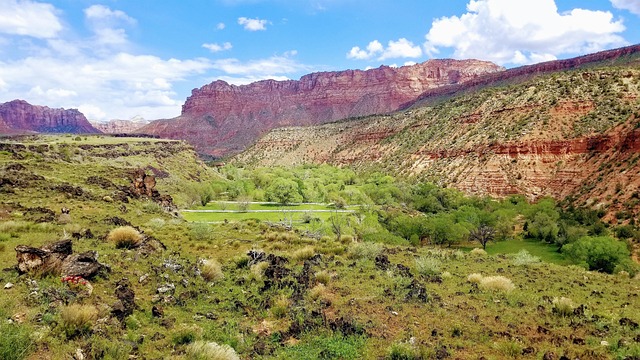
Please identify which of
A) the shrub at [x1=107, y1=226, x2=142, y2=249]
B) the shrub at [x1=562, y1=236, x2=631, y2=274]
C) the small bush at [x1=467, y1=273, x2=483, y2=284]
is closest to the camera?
the small bush at [x1=467, y1=273, x2=483, y2=284]

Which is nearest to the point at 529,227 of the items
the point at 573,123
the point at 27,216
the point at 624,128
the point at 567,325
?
the point at 624,128

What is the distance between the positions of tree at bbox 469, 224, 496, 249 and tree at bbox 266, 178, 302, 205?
23747mm

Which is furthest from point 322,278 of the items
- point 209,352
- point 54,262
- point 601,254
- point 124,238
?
point 601,254

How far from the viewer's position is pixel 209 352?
8734 millimetres

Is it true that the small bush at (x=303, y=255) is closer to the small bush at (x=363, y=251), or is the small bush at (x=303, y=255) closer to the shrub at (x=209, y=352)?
the small bush at (x=363, y=251)

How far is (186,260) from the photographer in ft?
56.9

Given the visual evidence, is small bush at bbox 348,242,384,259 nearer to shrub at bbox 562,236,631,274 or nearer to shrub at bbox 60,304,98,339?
shrub at bbox 60,304,98,339

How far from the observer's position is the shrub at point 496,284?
14.6 metres

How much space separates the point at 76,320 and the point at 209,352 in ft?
9.50

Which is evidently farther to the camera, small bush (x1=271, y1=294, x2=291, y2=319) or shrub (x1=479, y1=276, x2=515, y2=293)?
shrub (x1=479, y1=276, x2=515, y2=293)

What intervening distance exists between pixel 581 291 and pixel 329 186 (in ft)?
187

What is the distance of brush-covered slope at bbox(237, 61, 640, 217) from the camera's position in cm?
5484

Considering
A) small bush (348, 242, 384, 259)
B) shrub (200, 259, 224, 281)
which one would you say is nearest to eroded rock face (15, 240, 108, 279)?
shrub (200, 259, 224, 281)

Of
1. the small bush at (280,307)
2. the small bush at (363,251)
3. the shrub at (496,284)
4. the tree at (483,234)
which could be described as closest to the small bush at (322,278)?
the small bush at (280,307)
